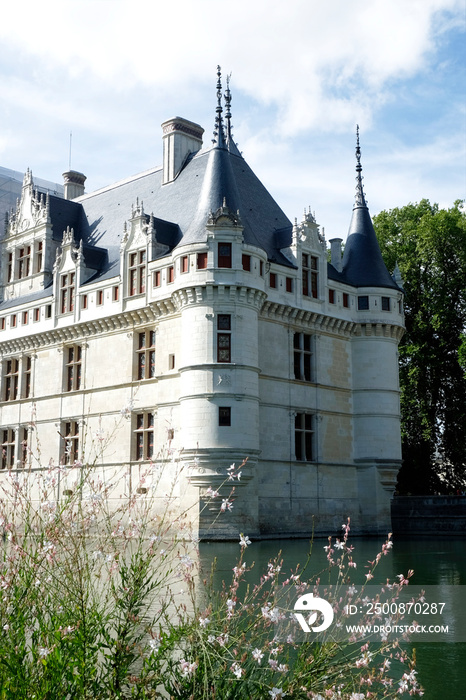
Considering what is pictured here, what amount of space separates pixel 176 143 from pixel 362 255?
9239 millimetres

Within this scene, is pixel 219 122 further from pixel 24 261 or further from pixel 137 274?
pixel 24 261

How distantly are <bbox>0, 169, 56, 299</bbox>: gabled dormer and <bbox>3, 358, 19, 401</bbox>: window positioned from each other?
10.8 ft

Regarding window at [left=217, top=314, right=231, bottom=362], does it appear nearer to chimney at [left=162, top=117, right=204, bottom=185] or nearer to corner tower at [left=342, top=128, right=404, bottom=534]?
corner tower at [left=342, top=128, right=404, bottom=534]

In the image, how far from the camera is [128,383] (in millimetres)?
28328

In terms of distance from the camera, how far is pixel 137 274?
28.7 metres

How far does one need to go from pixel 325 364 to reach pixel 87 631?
2562 centimetres

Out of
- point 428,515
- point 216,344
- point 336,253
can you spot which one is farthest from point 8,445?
point 428,515

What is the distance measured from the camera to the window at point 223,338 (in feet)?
82.7

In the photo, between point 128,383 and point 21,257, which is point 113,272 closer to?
point 128,383

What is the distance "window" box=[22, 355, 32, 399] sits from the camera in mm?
32844

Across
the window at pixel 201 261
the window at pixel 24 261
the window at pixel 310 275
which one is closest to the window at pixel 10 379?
the window at pixel 24 261

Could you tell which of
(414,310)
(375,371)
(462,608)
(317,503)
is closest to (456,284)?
(414,310)

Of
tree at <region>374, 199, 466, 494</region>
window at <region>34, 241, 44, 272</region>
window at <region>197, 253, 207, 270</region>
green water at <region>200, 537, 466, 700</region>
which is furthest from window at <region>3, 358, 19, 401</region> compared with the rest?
tree at <region>374, 199, 466, 494</region>

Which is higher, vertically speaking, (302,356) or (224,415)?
(302,356)
